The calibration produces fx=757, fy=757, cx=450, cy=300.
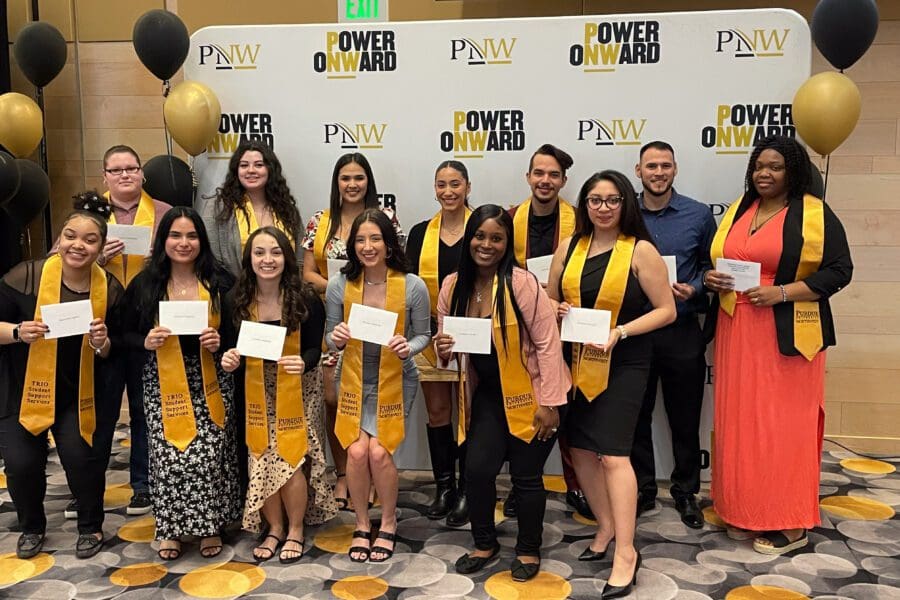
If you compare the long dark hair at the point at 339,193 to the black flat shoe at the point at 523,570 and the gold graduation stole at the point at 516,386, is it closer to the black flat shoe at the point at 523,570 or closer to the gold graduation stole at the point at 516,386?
the gold graduation stole at the point at 516,386

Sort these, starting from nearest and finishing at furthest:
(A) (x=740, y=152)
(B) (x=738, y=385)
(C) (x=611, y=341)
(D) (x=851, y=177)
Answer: (C) (x=611, y=341)
(B) (x=738, y=385)
(A) (x=740, y=152)
(D) (x=851, y=177)

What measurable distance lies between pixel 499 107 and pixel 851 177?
2248 millimetres

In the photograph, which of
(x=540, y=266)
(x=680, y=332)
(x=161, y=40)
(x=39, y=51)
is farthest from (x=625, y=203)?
(x=39, y=51)

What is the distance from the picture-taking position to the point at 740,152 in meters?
3.83

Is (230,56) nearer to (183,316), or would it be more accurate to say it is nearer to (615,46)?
(183,316)

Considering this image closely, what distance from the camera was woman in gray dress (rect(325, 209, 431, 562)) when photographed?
10.3 ft

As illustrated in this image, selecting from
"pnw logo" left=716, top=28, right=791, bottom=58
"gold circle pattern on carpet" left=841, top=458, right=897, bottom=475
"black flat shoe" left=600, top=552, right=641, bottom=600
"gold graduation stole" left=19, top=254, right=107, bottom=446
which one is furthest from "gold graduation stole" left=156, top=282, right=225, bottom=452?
"gold circle pattern on carpet" left=841, top=458, right=897, bottom=475

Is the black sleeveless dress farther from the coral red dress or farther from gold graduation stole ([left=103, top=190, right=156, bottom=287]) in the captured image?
gold graduation stole ([left=103, top=190, right=156, bottom=287])

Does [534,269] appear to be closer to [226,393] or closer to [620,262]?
[620,262]

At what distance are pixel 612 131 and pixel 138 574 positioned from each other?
299cm

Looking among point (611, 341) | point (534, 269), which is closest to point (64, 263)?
point (534, 269)

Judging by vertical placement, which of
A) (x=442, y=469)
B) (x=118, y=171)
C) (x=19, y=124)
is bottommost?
(x=442, y=469)

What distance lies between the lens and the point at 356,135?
402 cm

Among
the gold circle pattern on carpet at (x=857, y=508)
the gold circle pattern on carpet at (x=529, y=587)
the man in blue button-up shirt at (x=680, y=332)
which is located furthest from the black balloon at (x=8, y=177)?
the gold circle pattern on carpet at (x=857, y=508)
